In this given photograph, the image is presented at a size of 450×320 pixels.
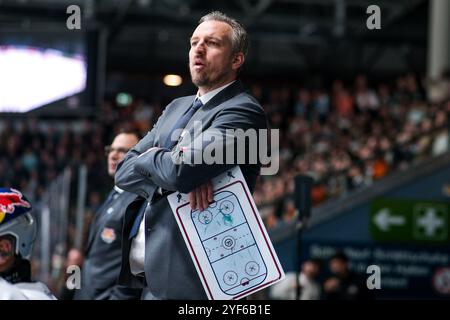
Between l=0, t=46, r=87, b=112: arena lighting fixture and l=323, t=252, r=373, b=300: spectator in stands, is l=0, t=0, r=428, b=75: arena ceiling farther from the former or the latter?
l=323, t=252, r=373, b=300: spectator in stands

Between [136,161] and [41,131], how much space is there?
1557 cm

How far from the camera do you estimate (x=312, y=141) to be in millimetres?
18203

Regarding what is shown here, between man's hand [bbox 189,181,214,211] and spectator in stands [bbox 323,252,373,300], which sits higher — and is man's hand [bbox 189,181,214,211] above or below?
above

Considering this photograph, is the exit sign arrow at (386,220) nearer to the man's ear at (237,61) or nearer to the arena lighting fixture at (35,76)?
the arena lighting fixture at (35,76)

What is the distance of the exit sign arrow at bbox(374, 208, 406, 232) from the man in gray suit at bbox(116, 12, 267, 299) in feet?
30.4

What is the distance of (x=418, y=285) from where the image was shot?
1262 cm

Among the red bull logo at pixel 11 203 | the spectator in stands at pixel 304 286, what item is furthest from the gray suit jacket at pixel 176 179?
the spectator in stands at pixel 304 286

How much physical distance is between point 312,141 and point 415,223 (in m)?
5.62

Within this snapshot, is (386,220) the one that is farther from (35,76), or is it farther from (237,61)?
(237,61)

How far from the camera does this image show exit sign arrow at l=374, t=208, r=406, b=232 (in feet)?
42.1

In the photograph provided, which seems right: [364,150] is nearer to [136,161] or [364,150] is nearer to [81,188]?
[81,188]

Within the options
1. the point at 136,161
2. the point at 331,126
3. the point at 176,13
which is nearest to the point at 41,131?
the point at 176,13

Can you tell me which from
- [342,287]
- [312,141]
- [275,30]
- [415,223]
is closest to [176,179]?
[342,287]

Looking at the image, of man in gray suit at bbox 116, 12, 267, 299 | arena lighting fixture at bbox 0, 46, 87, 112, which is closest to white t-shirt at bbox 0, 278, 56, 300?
man in gray suit at bbox 116, 12, 267, 299
